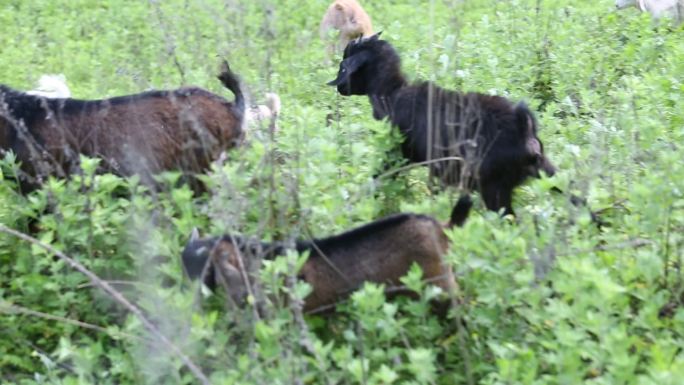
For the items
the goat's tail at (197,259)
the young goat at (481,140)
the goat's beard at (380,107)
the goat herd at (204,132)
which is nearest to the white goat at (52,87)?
the goat herd at (204,132)

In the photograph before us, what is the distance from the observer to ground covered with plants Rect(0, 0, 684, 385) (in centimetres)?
446

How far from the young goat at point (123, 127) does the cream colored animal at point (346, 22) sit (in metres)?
4.94

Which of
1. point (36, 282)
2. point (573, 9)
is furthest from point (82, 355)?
point (573, 9)

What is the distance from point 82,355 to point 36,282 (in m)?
0.89

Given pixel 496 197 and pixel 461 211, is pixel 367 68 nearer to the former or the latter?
pixel 496 197

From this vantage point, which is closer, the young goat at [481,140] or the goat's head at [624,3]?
the young goat at [481,140]

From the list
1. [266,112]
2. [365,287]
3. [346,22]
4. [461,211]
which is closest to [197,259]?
[365,287]

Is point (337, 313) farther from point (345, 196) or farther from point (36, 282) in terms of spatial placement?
point (36, 282)

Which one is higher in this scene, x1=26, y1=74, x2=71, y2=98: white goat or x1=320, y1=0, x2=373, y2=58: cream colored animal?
x1=26, y1=74, x2=71, y2=98: white goat

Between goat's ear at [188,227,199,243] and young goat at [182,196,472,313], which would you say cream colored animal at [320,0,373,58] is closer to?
goat's ear at [188,227,199,243]

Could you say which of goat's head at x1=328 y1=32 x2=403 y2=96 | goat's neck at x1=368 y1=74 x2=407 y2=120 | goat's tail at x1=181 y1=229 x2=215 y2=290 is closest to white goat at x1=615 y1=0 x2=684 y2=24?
goat's head at x1=328 y1=32 x2=403 y2=96

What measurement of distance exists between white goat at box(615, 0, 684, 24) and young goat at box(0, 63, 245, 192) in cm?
581

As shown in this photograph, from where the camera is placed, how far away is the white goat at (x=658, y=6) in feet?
35.9

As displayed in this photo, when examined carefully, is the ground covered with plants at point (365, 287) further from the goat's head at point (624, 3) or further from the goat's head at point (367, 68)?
the goat's head at point (624, 3)
